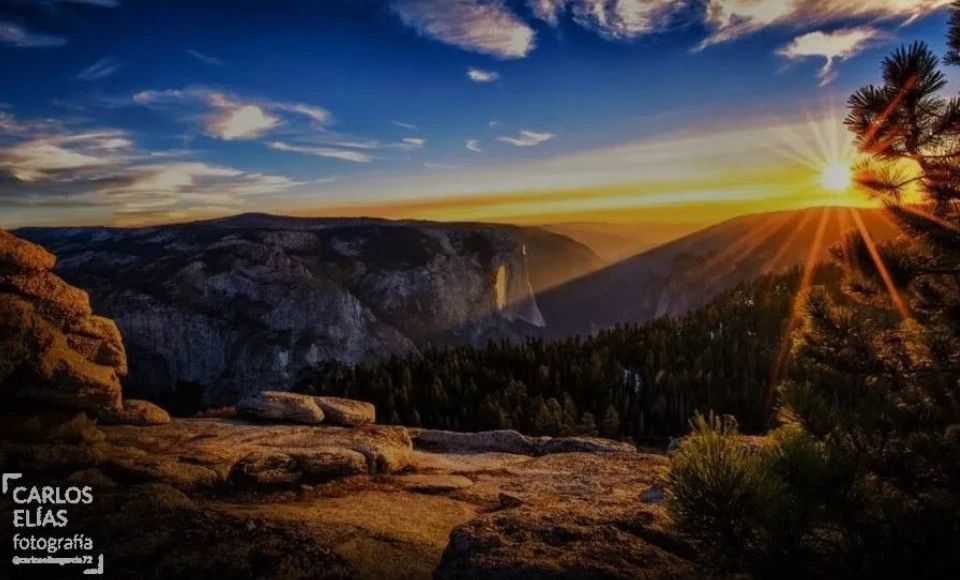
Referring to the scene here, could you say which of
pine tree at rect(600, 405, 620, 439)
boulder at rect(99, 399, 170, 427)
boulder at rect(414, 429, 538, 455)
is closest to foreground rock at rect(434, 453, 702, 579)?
boulder at rect(414, 429, 538, 455)

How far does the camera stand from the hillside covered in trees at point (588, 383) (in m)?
51.5

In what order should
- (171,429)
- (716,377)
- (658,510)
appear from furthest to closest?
(716,377) → (171,429) → (658,510)

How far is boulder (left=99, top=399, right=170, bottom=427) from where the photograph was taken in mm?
19547

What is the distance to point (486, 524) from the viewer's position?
9.34m

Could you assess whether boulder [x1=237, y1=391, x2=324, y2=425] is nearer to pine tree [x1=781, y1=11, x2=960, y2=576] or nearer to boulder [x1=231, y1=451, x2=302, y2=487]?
boulder [x1=231, y1=451, x2=302, y2=487]

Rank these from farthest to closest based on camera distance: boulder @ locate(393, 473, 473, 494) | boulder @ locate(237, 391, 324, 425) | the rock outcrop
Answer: boulder @ locate(237, 391, 324, 425)
the rock outcrop
boulder @ locate(393, 473, 473, 494)

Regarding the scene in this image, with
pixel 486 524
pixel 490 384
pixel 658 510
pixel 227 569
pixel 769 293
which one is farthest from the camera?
pixel 769 293

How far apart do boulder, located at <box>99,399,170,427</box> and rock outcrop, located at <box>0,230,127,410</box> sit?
59 cm

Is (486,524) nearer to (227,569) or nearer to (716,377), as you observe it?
(227,569)

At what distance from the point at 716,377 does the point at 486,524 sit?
75494mm

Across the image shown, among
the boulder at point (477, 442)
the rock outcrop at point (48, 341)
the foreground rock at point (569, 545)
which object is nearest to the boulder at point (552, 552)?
the foreground rock at point (569, 545)

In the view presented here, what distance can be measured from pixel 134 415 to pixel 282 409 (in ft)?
19.0

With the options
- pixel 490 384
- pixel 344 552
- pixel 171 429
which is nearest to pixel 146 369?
pixel 490 384

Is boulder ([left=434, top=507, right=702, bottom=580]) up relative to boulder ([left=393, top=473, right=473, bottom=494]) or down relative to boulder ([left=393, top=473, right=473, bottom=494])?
up
